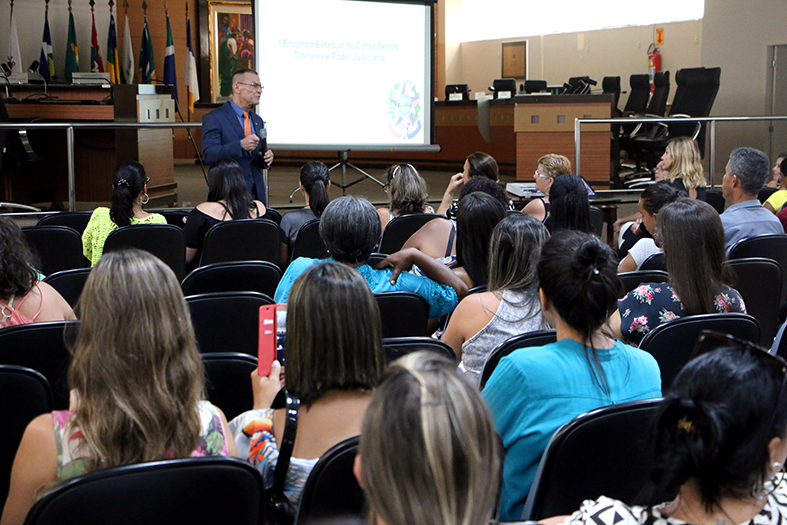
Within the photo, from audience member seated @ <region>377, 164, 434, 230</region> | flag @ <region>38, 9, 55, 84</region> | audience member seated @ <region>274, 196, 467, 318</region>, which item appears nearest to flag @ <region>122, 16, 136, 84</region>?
flag @ <region>38, 9, 55, 84</region>

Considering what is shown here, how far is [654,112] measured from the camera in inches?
408

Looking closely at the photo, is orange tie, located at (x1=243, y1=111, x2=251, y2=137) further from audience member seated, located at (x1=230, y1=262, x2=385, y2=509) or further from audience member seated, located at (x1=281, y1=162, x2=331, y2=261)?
audience member seated, located at (x1=230, y1=262, x2=385, y2=509)

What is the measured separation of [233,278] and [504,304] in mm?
1205

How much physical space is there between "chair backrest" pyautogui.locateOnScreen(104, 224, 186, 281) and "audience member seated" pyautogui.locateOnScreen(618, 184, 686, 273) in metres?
2.13

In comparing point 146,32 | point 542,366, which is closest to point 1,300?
point 542,366

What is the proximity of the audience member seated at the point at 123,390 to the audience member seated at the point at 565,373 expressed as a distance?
618 mm

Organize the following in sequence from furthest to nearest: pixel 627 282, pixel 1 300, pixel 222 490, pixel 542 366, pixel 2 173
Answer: pixel 2 173 < pixel 627 282 < pixel 1 300 < pixel 542 366 < pixel 222 490

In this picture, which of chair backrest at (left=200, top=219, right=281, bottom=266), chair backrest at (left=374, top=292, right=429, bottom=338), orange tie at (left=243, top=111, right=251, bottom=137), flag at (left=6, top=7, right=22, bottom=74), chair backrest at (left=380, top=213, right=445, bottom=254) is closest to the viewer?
chair backrest at (left=374, top=292, right=429, bottom=338)

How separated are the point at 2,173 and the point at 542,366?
7.01 meters

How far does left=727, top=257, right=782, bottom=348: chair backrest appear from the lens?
291 centimetres

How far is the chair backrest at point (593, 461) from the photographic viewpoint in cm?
141

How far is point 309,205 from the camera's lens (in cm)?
438

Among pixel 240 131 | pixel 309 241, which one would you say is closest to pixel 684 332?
pixel 309 241

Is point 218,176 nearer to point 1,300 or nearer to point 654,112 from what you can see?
point 1,300
